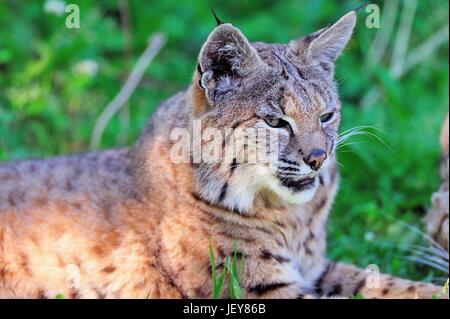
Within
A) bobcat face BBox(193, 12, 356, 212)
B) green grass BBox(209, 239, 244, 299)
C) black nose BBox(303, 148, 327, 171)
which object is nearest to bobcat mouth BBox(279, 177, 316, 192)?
bobcat face BBox(193, 12, 356, 212)

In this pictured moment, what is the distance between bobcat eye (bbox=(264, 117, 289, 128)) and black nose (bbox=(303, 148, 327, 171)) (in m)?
0.23

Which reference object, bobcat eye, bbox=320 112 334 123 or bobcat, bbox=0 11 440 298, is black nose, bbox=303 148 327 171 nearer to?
bobcat, bbox=0 11 440 298

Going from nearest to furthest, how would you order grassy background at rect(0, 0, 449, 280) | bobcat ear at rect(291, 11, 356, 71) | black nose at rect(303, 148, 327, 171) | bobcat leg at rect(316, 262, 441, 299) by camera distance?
black nose at rect(303, 148, 327, 171) < bobcat ear at rect(291, 11, 356, 71) < bobcat leg at rect(316, 262, 441, 299) < grassy background at rect(0, 0, 449, 280)

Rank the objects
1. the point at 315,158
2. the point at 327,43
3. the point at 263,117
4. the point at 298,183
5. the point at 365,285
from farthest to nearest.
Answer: the point at 365,285, the point at 327,43, the point at 298,183, the point at 263,117, the point at 315,158

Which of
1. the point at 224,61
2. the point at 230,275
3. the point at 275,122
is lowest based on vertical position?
the point at 230,275

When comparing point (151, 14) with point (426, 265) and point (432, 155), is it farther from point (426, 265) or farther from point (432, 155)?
point (426, 265)

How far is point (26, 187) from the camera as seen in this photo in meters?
5.07

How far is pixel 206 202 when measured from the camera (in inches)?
188

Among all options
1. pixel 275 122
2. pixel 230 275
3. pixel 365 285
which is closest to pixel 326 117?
pixel 275 122

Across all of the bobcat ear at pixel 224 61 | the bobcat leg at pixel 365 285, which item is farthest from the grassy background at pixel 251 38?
the bobcat ear at pixel 224 61

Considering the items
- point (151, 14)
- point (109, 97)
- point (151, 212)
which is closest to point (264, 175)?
point (151, 212)

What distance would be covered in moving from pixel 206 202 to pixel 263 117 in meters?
0.63

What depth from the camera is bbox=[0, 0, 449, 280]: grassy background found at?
6.60 metres

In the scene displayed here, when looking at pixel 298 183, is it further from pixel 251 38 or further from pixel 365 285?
pixel 251 38
